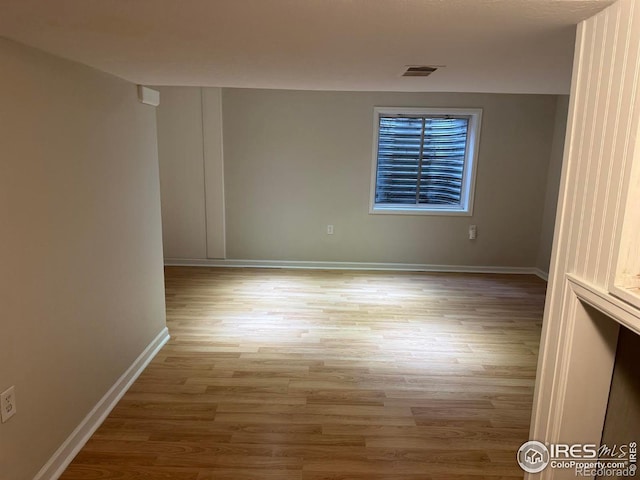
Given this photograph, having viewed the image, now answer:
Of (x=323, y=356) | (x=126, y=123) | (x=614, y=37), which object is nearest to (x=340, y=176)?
(x=323, y=356)

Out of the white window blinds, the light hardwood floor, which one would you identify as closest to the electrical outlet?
the light hardwood floor

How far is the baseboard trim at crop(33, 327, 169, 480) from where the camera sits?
1856 millimetres

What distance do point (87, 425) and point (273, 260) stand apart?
3.31 metres

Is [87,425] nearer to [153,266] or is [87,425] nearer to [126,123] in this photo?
[153,266]

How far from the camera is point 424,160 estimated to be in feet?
17.4

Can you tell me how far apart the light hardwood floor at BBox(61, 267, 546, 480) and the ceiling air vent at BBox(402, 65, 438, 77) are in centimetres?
186

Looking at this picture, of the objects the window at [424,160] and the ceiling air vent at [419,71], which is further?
the window at [424,160]

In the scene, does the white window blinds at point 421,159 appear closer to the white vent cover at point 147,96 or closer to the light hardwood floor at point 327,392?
the light hardwood floor at point 327,392

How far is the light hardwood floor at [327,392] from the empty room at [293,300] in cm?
2

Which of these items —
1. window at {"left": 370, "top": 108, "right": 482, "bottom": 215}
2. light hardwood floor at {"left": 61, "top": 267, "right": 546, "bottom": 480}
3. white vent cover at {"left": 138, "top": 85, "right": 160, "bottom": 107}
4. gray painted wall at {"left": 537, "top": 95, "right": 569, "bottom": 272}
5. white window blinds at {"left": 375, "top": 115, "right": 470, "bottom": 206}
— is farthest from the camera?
white window blinds at {"left": 375, "top": 115, "right": 470, "bottom": 206}

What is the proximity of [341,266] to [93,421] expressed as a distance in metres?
3.52

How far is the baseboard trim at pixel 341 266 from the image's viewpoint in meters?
5.30

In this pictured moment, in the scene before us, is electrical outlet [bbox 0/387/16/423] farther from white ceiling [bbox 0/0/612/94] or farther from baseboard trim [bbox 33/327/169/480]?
white ceiling [bbox 0/0/612/94]

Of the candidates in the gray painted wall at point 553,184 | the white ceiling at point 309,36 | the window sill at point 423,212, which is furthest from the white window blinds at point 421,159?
the white ceiling at point 309,36
